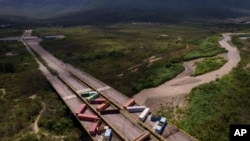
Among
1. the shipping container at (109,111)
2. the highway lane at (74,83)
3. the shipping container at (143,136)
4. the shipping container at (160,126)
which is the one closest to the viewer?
the shipping container at (143,136)

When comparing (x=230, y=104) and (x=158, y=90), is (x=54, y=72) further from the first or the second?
(x=230, y=104)

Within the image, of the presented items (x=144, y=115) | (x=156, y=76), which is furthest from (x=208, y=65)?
(x=144, y=115)

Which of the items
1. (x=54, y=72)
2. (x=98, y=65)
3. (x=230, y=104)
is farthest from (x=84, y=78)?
(x=230, y=104)

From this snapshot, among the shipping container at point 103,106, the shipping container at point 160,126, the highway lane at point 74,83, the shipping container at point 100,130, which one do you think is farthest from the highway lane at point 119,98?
the shipping container at point 100,130

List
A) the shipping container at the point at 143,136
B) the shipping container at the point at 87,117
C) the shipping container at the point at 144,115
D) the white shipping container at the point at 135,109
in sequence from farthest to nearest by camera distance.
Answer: the white shipping container at the point at 135,109
the shipping container at the point at 87,117
the shipping container at the point at 144,115
the shipping container at the point at 143,136

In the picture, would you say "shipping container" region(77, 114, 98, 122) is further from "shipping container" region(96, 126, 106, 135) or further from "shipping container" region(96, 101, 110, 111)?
"shipping container" region(96, 126, 106, 135)

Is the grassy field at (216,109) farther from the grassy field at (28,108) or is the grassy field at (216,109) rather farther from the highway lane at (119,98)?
the grassy field at (28,108)
